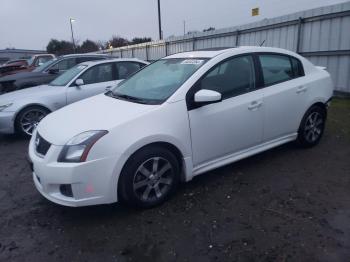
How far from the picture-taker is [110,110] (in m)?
3.54

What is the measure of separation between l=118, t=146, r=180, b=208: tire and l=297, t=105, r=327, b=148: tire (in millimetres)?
2320

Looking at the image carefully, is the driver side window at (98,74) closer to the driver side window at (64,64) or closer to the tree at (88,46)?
the driver side window at (64,64)

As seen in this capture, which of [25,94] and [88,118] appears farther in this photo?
[25,94]

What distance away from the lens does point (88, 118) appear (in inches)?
135

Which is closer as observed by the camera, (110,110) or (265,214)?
(265,214)

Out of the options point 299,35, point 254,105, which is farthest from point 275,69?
point 299,35

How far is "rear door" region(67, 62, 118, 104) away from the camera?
6938mm

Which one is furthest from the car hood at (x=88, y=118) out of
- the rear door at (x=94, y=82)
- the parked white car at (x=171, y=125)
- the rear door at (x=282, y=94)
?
the rear door at (x=94, y=82)

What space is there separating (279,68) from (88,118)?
107 inches

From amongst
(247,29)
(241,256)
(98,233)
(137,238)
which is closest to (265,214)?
(241,256)

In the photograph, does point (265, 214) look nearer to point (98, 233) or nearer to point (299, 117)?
point (98, 233)

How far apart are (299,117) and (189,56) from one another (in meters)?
1.85

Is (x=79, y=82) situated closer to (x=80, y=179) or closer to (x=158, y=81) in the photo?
(x=158, y=81)

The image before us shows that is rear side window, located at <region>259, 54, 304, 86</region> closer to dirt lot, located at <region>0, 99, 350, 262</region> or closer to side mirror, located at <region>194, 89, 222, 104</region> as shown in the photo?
side mirror, located at <region>194, 89, 222, 104</region>
